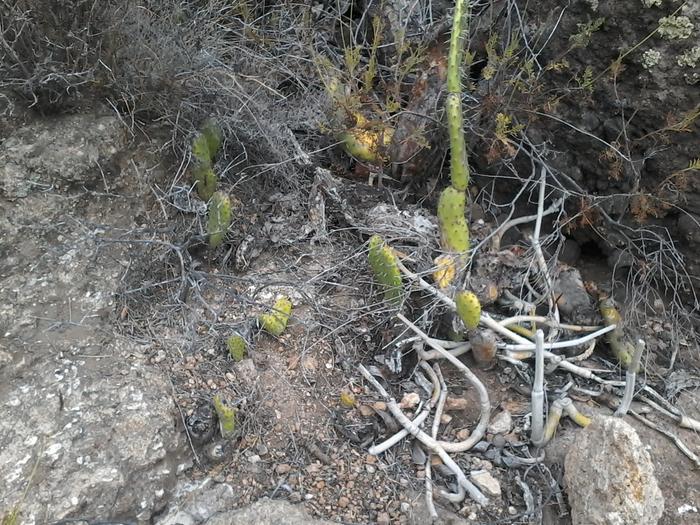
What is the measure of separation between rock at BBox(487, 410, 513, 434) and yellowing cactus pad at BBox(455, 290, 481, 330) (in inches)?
13.4

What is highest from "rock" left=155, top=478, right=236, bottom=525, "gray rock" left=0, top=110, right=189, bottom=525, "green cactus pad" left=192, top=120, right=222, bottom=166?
"green cactus pad" left=192, top=120, right=222, bottom=166

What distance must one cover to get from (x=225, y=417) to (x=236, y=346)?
276 mm

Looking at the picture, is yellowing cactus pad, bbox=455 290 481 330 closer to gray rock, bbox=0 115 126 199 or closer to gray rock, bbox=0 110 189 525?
gray rock, bbox=0 110 189 525

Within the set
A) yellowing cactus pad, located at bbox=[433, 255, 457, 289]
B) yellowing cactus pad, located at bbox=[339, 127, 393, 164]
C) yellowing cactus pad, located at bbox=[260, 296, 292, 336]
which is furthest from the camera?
yellowing cactus pad, located at bbox=[339, 127, 393, 164]

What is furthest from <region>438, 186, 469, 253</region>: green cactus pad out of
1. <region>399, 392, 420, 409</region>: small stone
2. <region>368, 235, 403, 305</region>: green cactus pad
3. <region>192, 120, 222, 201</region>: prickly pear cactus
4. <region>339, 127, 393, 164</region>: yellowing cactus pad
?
<region>192, 120, 222, 201</region>: prickly pear cactus

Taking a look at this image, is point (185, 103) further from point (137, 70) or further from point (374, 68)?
point (374, 68)

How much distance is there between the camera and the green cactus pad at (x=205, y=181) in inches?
95.8

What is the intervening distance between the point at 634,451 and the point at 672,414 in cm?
50

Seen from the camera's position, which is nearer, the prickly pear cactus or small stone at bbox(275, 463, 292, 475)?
small stone at bbox(275, 463, 292, 475)

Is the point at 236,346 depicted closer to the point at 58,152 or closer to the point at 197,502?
the point at 197,502

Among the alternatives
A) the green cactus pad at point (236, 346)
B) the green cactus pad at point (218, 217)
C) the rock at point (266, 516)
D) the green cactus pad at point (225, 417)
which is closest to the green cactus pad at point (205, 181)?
the green cactus pad at point (218, 217)

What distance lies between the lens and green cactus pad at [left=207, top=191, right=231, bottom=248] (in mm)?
A: 2312

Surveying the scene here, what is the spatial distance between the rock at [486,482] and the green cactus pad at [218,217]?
1247 millimetres

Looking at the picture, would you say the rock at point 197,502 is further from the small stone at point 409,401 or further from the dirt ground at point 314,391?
the small stone at point 409,401
